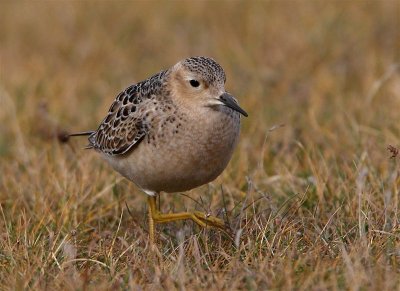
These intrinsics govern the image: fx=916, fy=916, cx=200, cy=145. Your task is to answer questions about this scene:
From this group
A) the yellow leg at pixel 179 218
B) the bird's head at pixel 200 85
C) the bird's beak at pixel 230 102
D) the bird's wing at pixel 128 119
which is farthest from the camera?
the bird's wing at pixel 128 119

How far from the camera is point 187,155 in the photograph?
5.85m

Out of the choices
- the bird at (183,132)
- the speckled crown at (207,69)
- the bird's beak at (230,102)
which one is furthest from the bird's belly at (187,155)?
the speckled crown at (207,69)

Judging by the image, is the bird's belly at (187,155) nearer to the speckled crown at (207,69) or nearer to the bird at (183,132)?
the bird at (183,132)

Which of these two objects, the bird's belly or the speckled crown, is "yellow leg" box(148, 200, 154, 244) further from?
the speckled crown

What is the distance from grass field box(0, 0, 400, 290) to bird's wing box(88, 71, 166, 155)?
17.4 inches

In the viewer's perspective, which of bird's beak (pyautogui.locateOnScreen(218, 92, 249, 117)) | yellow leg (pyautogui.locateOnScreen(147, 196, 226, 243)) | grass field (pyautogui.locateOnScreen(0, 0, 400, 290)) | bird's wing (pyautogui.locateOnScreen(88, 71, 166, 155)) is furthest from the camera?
bird's wing (pyautogui.locateOnScreen(88, 71, 166, 155))

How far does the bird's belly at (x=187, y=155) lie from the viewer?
5.85m

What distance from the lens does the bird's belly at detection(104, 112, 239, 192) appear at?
585 cm

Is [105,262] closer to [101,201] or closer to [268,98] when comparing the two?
[101,201]

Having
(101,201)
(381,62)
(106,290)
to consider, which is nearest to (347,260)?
(106,290)

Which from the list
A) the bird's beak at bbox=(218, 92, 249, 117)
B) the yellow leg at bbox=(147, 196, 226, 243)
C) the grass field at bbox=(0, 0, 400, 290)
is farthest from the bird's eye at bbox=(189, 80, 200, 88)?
the yellow leg at bbox=(147, 196, 226, 243)

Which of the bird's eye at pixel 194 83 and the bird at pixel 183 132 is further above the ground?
the bird's eye at pixel 194 83

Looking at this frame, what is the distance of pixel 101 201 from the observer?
7.12 metres

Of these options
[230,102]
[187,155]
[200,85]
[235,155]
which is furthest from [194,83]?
[235,155]
